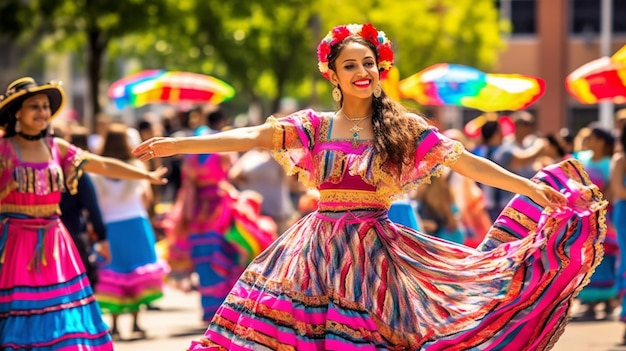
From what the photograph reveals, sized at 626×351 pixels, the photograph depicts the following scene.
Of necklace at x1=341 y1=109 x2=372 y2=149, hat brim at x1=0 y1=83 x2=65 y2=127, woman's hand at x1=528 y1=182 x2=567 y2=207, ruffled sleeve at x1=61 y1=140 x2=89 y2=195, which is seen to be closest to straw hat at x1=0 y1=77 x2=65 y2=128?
hat brim at x1=0 y1=83 x2=65 y2=127

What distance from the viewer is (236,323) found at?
768 centimetres

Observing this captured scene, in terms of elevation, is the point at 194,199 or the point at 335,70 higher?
the point at 335,70

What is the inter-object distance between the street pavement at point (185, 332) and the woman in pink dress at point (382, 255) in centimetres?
414

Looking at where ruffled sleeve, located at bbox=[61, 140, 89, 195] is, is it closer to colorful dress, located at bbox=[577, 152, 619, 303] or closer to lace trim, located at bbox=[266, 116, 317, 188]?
lace trim, located at bbox=[266, 116, 317, 188]

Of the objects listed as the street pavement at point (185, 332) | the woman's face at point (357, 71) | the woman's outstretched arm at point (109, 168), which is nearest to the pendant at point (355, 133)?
the woman's face at point (357, 71)

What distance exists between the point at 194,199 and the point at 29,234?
483 cm

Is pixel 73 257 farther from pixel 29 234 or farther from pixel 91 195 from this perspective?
pixel 91 195

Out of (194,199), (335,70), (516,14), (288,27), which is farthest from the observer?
(516,14)

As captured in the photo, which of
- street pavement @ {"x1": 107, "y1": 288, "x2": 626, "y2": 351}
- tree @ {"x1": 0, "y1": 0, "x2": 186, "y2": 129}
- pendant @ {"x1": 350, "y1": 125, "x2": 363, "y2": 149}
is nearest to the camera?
A: pendant @ {"x1": 350, "y1": 125, "x2": 363, "y2": 149}

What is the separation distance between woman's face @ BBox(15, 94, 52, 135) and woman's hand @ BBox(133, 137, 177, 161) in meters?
2.35

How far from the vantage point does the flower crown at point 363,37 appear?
8.18m

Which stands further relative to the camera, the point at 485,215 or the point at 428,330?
the point at 485,215

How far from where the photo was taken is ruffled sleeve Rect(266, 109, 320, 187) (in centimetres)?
800

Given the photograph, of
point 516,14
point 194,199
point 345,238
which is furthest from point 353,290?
point 516,14
